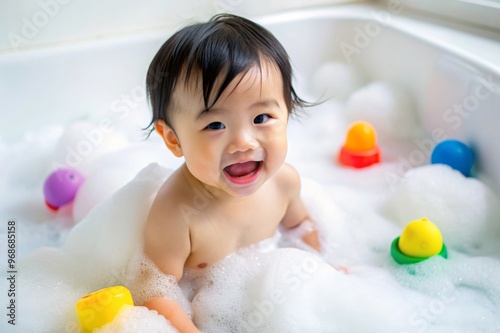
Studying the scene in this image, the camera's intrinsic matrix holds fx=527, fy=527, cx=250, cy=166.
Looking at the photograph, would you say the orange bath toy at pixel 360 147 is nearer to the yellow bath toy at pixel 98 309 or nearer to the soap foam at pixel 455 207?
the soap foam at pixel 455 207

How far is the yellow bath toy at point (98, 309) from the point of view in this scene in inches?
34.2

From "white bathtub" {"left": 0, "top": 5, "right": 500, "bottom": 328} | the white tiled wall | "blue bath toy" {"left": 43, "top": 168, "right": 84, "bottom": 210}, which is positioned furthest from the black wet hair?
the white tiled wall

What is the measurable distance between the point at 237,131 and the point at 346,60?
1046 mm

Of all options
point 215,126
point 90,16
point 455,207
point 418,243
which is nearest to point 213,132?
point 215,126

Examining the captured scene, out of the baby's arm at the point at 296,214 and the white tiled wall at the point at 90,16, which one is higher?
the white tiled wall at the point at 90,16

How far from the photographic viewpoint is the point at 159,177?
3.67 ft

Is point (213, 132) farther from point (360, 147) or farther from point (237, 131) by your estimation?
point (360, 147)

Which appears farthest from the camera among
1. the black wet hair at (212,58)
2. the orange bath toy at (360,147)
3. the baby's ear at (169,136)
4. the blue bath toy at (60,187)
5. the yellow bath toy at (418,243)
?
the orange bath toy at (360,147)

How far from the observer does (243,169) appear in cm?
93

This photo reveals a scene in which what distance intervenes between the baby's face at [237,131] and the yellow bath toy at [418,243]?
34cm

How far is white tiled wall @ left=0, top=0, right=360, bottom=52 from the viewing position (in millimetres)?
1473

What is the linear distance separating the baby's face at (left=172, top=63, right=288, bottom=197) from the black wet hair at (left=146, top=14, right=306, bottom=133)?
0.6 inches

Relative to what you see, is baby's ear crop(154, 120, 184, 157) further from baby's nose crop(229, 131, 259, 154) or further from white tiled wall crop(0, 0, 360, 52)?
white tiled wall crop(0, 0, 360, 52)

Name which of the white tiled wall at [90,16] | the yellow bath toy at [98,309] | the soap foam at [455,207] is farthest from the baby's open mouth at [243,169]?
the white tiled wall at [90,16]
